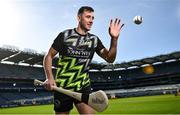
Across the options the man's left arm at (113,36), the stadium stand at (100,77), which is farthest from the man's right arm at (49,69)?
the stadium stand at (100,77)

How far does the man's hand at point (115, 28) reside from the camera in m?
5.99

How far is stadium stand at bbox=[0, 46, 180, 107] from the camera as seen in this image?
71.9 meters

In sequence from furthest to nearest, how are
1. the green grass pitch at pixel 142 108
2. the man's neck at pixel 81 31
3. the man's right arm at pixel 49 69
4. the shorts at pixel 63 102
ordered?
the green grass pitch at pixel 142 108 → the man's neck at pixel 81 31 → the shorts at pixel 63 102 → the man's right arm at pixel 49 69

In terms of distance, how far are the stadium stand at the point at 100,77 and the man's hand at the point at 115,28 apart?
60.6 metres

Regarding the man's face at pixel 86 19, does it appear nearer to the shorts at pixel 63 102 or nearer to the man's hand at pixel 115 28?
the man's hand at pixel 115 28

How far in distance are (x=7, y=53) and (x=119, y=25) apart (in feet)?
223

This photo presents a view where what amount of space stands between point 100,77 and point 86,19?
10141 centimetres

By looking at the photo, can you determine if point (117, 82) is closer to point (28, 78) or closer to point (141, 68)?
point (141, 68)

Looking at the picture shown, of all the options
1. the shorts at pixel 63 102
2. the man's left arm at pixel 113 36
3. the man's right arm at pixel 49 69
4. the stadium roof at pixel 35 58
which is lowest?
the shorts at pixel 63 102

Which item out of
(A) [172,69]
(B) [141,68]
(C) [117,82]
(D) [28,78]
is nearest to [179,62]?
(A) [172,69]

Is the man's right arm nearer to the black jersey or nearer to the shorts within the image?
the black jersey

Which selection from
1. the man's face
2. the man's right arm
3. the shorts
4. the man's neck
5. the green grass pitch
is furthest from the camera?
the green grass pitch

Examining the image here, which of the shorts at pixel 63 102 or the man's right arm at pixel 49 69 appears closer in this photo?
the man's right arm at pixel 49 69

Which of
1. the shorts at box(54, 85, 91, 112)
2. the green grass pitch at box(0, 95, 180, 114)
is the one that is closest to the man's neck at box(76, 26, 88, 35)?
the shorts at box(54, 85, 91, 112)
